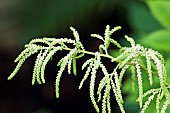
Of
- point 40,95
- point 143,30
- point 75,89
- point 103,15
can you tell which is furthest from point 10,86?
point 143,30

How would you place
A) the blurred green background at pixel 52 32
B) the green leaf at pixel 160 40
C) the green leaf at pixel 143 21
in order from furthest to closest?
the blurred green background at pixel 52 32, the green leaf at pixel 143 21, the green leaf at pixel 160 40

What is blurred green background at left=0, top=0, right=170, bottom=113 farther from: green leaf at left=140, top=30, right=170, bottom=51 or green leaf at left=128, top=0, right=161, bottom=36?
green leaf at left=140, top=30, right=170, bottom=51

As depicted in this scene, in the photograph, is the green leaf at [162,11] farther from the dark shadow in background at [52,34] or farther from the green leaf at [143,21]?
the dark shadow in background at [52,34]

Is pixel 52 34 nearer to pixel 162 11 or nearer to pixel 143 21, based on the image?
pixel 143 21

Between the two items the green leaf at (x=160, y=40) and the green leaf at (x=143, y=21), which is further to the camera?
the green leaf at (x=143, y=21)

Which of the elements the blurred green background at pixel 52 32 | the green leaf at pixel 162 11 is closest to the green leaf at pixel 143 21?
the green leaf at pixel 162 11

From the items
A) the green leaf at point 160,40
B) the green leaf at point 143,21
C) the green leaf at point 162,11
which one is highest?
the green leaf at point 143,21

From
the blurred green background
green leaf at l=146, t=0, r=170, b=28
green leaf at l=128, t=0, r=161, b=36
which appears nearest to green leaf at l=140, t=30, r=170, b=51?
green leaf at l=146, t=0, r=170, b=28

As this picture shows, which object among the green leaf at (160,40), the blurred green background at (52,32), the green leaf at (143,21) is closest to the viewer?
the green leaf at (160,40)

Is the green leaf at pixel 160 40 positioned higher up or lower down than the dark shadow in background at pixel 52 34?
lower down

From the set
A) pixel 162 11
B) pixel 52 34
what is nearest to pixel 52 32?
pixel 52 34

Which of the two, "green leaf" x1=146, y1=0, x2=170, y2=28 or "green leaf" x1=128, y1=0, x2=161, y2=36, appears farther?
"green leaf" x1=128, y1=0, x2=161, y2=36
